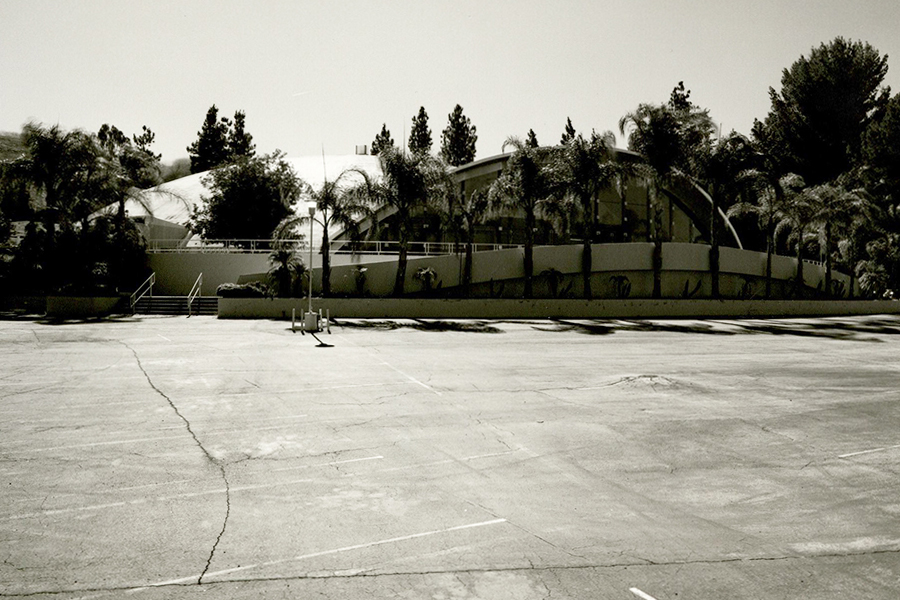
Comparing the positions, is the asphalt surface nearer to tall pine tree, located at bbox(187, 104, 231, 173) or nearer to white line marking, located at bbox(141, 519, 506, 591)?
white line marking, located at bbox(141, 519, 506, 591)

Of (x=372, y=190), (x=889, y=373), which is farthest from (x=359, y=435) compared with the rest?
(x=372, y=190)

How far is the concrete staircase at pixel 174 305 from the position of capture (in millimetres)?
30922

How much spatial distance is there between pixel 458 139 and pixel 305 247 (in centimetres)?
5316

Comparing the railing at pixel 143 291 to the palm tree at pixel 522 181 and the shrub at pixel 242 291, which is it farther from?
the palm tree at pixel 522 181

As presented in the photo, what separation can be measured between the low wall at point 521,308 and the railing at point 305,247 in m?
4.13

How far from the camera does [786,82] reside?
64938mm

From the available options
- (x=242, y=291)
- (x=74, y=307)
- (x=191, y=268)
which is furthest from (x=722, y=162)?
(x=74, y=307)

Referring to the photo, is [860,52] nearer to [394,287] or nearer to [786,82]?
[786,82]

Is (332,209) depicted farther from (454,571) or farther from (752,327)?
(454,571)

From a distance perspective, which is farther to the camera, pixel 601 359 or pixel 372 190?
pixel 372 190

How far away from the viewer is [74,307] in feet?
95.7

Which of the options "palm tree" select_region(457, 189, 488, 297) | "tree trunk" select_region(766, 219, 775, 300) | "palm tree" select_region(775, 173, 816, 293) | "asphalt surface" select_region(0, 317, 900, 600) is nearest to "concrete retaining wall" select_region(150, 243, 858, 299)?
"tree trunk" select_region(766, 219, 775, 300)

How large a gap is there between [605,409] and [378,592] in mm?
7275

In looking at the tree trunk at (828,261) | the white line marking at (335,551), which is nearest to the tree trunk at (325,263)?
the white line marking at (335,551)
